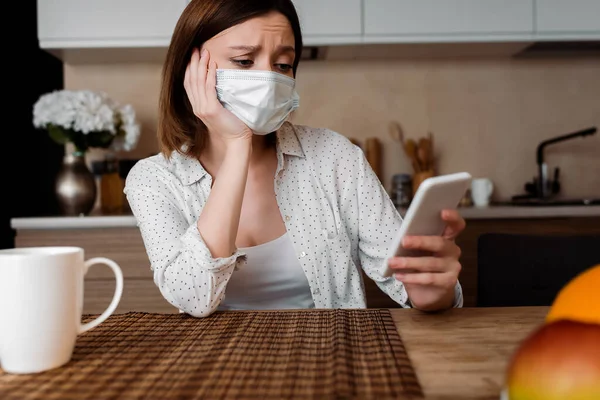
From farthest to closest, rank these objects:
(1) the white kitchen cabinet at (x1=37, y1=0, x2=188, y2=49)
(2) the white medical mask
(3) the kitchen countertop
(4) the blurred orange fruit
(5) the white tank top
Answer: (1) the white kitchen cabinet at (x1=37, y1=0, x2=188, y2=49) → (3) the kitchen countertop → (5) the white tank top → (2) the white medical mask → (4) the blurred orange fruit

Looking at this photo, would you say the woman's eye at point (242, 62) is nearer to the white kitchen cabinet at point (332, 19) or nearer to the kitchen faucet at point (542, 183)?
the white kitchen cabinet at point (332, 19)

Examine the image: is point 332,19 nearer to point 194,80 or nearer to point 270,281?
point 194,80

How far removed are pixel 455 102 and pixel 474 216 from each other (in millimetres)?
760

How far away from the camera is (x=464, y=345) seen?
2.22 feet

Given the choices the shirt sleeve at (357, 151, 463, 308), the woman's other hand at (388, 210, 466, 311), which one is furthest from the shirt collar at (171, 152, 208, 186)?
the woman's other hand at (388, 210, 466, 311)

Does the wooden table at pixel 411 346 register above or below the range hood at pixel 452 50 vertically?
below

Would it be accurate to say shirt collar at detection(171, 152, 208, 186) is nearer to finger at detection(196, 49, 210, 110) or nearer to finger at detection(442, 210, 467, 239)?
finger at detection(196, 49, 210, 110)

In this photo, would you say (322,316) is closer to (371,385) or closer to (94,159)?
(371,385)

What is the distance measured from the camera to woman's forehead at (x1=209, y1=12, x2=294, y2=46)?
1161 millimetres

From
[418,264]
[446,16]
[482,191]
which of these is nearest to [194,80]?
[418,264]

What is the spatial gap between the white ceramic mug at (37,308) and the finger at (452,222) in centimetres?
48

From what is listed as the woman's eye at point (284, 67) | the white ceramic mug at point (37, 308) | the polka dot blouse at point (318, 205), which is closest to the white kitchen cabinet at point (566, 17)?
the polka dot blouse at point (318, 205)

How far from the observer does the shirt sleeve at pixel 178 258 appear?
0.88 metres

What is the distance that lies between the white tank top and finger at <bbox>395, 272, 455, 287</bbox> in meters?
0.43
